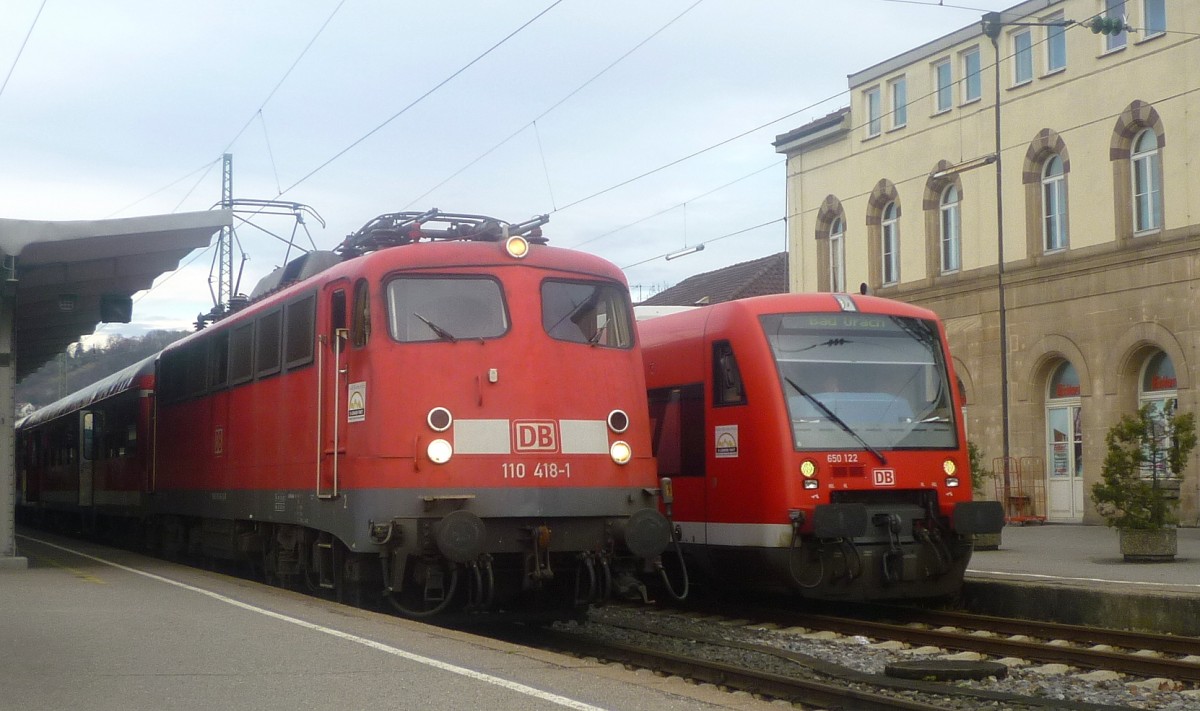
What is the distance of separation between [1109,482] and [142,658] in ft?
42.5

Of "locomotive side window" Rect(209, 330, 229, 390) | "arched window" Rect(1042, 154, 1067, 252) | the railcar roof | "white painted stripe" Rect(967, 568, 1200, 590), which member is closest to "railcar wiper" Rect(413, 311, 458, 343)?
"locomotive side window" Rect(209, 330, 229, 390)

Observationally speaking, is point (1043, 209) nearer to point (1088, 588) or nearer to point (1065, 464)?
point (1065, 464)

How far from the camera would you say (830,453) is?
13508mm

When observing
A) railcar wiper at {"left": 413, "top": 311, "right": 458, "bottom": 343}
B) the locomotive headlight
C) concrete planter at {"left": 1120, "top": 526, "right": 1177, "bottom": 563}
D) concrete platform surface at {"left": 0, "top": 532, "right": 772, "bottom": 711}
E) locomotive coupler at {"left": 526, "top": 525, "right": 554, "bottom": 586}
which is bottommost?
concrete platform surface at {"left": 0, "top": 532, "right": 772, "bottom": 711}

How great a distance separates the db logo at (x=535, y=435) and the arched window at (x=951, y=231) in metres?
20.9


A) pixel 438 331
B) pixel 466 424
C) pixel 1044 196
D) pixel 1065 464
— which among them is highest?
pixel 1044 196

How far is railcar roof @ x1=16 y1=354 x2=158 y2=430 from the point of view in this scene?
75.0ft

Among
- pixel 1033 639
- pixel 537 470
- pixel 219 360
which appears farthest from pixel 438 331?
pixel 219 360

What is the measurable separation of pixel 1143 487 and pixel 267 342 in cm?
1055

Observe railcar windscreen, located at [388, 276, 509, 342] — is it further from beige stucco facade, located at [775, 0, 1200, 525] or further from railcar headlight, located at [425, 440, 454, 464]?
beige stucco facade, located at [775, 0, 1200, 525]

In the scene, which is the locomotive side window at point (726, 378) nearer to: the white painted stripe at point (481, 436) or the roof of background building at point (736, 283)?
the white painted stripe at point (481, 436)

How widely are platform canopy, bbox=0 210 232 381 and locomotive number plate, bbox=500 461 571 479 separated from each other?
629 centimetres

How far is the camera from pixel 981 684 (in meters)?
10.4

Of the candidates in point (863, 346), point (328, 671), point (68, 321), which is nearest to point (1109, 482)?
point (863, 346)
